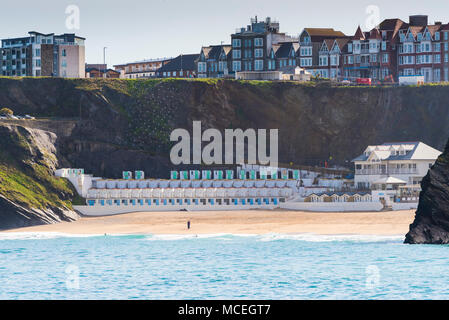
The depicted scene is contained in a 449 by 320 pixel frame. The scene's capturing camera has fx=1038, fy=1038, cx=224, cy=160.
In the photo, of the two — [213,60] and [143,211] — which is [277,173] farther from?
[213,60]

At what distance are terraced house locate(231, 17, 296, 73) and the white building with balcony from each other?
166 ft

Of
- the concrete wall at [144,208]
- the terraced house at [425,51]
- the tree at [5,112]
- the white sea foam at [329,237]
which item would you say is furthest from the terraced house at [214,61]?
the white sea foam at [329,237]

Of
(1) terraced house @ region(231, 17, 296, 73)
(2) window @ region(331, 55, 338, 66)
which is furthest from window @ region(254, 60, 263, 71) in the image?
(2) window @ region(331, 55, 338, 66)

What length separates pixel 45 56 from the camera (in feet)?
566

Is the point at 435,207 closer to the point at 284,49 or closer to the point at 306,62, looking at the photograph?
the point at 306,62

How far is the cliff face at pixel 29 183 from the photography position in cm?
11356

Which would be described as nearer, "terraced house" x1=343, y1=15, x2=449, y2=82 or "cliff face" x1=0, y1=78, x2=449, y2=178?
"cliff face" x1=0, y1=78, x2=449, y2=178

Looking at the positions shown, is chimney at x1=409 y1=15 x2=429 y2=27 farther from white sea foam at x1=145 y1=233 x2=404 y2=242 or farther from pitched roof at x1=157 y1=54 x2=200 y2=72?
white sea foam at x1=145 y1=233 x2=404 y2=242

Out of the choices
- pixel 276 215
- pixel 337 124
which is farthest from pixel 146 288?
pixel 337 124

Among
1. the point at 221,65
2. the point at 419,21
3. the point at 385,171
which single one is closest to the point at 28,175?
the point at 385,171

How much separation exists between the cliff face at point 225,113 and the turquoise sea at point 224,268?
36.0 meters

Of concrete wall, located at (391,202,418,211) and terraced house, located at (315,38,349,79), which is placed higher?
terraced house, located at (315,38,349,79)

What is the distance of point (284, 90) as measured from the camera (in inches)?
5714

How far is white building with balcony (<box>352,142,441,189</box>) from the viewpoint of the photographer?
12019 centimetres
